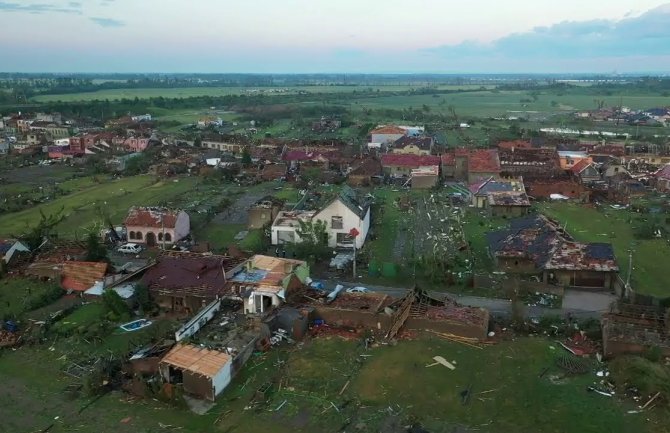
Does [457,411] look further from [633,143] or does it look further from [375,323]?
[633,143]

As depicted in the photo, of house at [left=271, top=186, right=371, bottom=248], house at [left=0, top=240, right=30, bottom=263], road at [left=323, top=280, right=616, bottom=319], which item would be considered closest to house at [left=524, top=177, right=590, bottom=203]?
house at [left=271, top=186, right=371, bottom=248]

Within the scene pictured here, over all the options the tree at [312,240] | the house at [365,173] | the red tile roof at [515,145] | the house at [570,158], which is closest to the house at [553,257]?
the tree at [312,240]

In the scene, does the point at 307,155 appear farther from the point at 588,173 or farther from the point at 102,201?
→ the point at 588,173

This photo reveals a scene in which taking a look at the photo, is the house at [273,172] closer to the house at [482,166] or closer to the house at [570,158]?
the house at [482,166]

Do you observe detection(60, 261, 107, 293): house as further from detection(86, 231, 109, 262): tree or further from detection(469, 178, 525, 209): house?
detection(469, 178, 525, 209): house

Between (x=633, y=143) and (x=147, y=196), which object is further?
(x=633, y=143)

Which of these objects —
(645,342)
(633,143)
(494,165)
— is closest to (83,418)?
(645,342)
